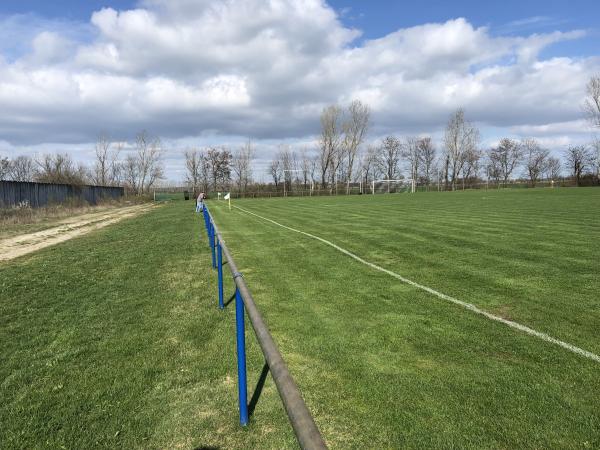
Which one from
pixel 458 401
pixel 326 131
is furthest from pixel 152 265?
pixel 326 131

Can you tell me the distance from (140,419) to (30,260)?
11087mm

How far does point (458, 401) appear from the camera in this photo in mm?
3631

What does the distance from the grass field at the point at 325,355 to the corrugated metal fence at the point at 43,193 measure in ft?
76.4

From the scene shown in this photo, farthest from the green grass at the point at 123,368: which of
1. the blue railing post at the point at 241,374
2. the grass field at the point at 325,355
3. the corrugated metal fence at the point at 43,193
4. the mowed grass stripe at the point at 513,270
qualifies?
the corrugated metal fence at the point at 43,193

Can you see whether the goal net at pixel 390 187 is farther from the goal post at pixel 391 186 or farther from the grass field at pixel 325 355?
the grass field at pixel 325 355

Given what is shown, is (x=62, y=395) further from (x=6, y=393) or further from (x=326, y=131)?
(x=326, y=131)

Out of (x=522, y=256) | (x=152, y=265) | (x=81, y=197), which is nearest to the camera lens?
(x=522, y=256)

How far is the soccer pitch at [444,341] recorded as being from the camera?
330 cm

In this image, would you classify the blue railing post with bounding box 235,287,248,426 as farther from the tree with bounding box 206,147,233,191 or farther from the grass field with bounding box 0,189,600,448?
the tree with bounding box 206,147,233,191

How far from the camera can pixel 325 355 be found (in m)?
4.71

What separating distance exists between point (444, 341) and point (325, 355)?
1467 millimetres

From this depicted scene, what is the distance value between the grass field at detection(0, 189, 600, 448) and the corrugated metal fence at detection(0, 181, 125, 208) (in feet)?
76.4

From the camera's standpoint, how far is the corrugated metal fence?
29.0 metres

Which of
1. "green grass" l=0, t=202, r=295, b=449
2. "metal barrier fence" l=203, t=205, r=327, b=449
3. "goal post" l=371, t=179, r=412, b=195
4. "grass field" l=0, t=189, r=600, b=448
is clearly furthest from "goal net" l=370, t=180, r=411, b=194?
"metal barrier fence" l=203, t=205, r=327, b=449
